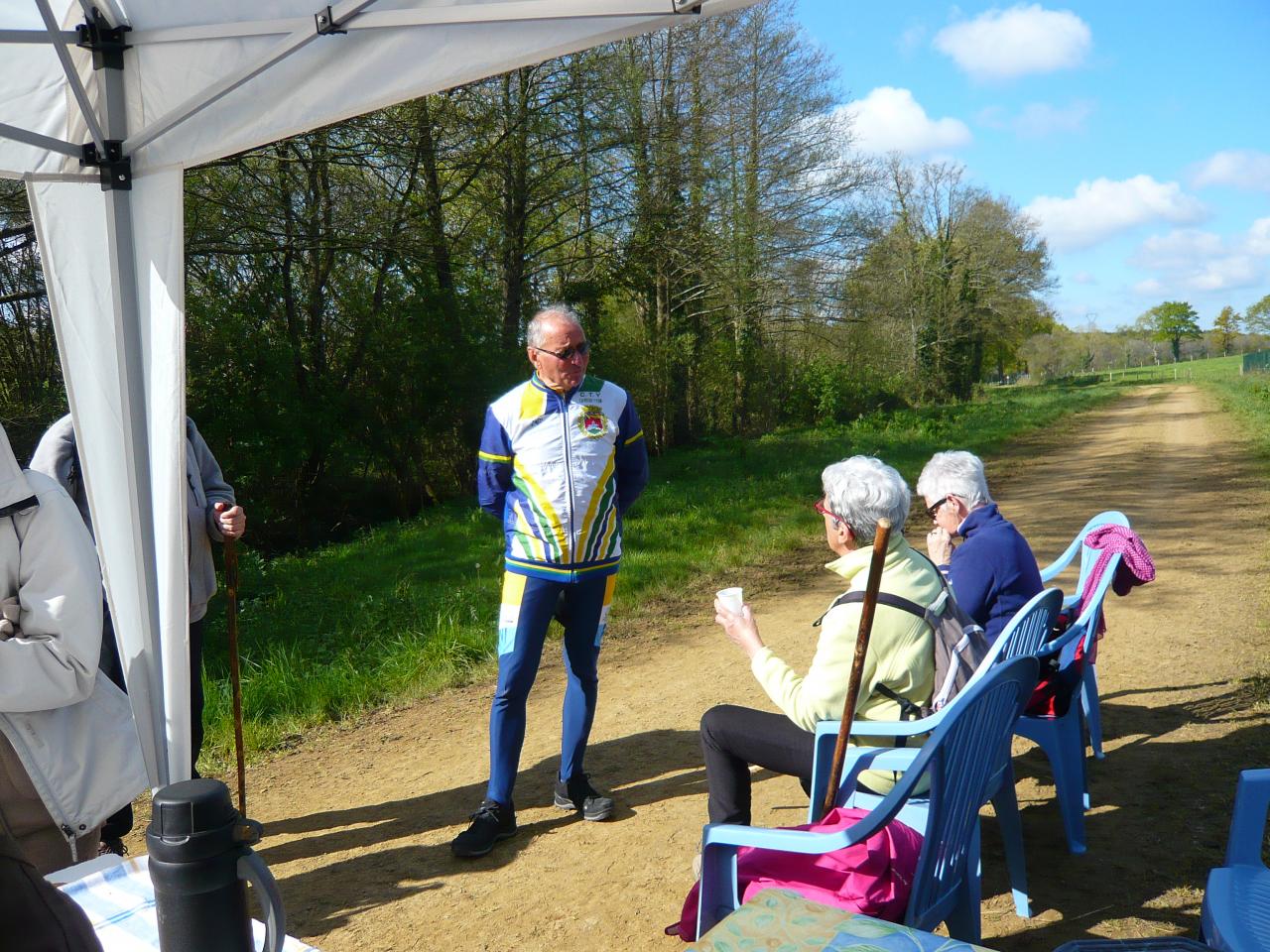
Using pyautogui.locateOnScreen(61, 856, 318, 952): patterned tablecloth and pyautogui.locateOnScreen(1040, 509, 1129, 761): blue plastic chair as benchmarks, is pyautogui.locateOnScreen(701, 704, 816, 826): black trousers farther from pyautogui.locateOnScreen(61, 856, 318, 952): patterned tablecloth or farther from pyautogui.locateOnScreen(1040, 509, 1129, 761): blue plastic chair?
pyautogui.locateOnScreen(1040, 509, 1129, 761): blue plastic chair

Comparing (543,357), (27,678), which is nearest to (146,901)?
(27,678)

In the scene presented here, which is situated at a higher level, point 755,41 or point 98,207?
point 755,41

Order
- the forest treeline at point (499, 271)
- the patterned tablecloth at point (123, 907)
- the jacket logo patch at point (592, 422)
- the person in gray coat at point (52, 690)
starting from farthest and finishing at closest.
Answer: the forest treeline at point (499, 271) < the jacket logo patch at point (592, 422) < the person in gray coat at point (52, 690) < the patterned tablecloth at point (123, 907)

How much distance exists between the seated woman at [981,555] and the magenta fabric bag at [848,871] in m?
1.65

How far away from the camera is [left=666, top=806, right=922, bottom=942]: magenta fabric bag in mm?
2312

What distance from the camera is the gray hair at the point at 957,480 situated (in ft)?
13.5

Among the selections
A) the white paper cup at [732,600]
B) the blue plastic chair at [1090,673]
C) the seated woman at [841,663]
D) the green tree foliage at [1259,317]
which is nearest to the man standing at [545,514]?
the seated woman at [841,663]

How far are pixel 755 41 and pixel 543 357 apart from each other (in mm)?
21640

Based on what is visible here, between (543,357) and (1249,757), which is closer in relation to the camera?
(543,357)

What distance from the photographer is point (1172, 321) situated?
426 ft

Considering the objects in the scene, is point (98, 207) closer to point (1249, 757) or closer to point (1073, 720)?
point (1073, 720)

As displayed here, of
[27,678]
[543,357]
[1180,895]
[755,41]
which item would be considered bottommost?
[1180,895]

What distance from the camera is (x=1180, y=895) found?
11.1 ft

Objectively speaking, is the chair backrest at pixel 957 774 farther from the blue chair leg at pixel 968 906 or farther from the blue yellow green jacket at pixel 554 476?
the blue yellow green jacket at pixel 554 476
